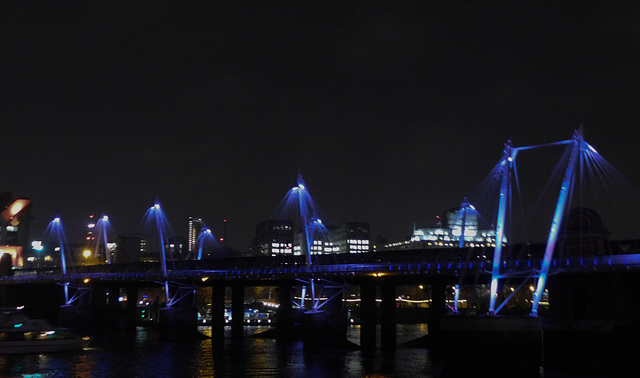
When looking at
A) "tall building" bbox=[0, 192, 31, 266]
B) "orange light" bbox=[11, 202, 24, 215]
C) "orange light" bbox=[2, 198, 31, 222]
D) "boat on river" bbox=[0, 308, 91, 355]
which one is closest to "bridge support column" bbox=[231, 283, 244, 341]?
"boat on river" bbox=[0, 308, 91, 355]

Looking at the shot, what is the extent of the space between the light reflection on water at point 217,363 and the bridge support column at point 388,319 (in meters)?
1.60

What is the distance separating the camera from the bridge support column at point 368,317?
7819cm

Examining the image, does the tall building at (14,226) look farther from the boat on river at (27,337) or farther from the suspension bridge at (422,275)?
the boat on river at (27,337)

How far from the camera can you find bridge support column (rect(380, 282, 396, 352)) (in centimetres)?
7719

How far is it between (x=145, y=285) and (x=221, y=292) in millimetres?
23885

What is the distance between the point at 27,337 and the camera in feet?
224

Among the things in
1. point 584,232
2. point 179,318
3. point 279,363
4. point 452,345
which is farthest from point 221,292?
point 452,345

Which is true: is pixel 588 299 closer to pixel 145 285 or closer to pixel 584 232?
pixel 584 232

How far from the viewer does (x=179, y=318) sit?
3898 inches

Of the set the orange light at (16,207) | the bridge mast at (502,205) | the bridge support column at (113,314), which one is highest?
the orange light at (16,207)

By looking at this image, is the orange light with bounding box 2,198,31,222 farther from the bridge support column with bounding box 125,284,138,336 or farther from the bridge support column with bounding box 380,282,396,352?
the bridge support column with bounding box 380,282,396,352

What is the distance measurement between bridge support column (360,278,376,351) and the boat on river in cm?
3025

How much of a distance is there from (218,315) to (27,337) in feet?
110

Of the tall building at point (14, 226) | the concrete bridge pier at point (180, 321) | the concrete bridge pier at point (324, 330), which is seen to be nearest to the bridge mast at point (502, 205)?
the concrete bridge pier at point (324, 330)
